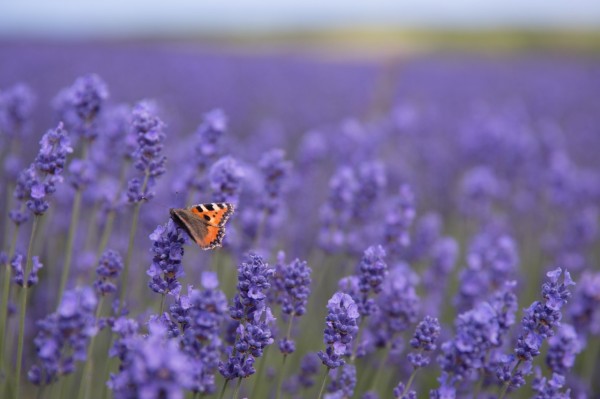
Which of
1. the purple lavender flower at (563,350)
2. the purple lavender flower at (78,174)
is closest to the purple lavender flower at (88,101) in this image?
the purple lavender flower at (78,174)

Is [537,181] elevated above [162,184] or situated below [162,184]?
above

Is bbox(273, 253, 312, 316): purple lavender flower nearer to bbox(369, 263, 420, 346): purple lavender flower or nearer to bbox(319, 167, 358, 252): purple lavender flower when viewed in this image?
bbox(369, 263, 420, 346): purple lavender flower

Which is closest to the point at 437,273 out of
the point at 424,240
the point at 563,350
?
the point at 424,240

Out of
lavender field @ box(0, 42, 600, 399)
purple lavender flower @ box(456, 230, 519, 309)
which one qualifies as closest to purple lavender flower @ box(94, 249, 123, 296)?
lavender field @ box(0, 42, 600, 399)

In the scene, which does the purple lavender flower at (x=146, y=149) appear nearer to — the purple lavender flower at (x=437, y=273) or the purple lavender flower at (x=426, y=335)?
the purple lavender flower at (x=426, y=335)

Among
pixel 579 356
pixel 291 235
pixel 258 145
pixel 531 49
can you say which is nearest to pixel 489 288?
pixel 579 356

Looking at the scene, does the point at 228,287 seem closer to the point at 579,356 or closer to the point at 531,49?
the point at 579,356

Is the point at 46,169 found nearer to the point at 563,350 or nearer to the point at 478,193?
the point at 563,350
